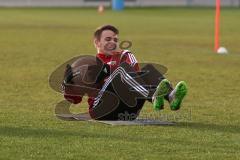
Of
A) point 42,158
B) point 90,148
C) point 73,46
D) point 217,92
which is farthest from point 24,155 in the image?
point 73,46

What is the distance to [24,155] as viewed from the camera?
6320 mm

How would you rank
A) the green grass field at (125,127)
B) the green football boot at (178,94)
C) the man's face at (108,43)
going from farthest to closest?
1. the man's face at (108,43)
2. the green football boot at (178,94)
3. the green grass field at (125,127)

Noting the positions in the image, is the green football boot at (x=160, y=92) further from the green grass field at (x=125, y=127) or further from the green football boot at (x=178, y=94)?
the green grass field at (x=125, y=127)

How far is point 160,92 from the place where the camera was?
7824 millimetres

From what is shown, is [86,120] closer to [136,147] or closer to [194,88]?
[136,147]

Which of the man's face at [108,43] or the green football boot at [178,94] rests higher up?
the man's face at [108,43]

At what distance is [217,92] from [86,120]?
3723 mm

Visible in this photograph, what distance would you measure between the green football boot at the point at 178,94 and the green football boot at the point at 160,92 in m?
0.07

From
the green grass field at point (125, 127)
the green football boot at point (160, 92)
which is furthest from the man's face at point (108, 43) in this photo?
the green grass field at point (125, 127)

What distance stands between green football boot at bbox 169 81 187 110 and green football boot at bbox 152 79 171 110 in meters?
0.07

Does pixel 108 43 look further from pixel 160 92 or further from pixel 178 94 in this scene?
pixel 178 94

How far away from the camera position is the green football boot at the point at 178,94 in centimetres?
771

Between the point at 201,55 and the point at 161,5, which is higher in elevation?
the point at 201,55

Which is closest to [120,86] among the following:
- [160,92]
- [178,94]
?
[160,92]
